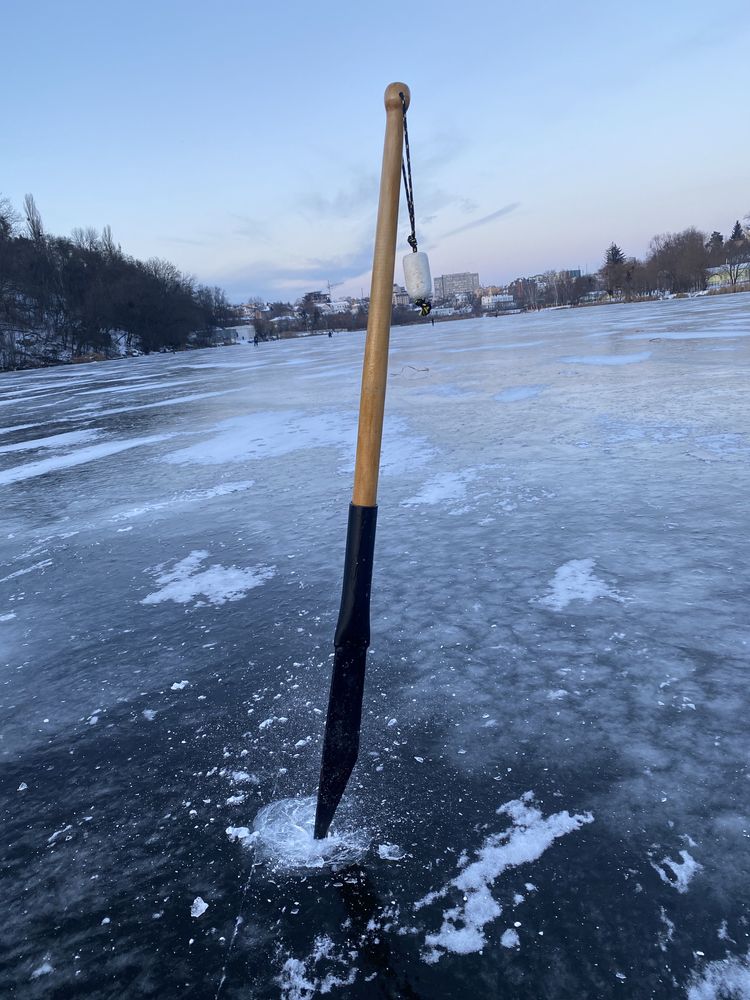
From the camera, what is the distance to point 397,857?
1.88m

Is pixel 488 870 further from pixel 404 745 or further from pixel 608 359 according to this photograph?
pixel 608 359

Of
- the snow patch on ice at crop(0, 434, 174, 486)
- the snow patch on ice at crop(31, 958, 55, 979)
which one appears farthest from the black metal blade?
the snow patch on ice at crop(0, 434, 174, 486)

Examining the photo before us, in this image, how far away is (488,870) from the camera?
5.97 ft

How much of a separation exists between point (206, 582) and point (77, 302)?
9709 cm

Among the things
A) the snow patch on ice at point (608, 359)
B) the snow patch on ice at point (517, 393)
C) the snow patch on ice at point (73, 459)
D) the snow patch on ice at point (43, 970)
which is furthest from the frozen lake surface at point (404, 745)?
the snow patch on ice at point (608, 359)

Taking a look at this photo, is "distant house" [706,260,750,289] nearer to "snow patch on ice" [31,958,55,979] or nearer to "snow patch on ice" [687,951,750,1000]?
"snow patch on ice" [687,951,750,1000]

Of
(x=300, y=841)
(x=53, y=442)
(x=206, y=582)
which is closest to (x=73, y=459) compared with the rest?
(x=53, y=442)

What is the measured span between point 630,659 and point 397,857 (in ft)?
5.00

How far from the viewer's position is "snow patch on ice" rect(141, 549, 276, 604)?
4.03m

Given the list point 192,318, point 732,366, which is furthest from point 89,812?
point 192,318

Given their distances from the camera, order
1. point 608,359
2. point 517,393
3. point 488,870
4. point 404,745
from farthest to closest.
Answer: point 608,359
point 517,393
point 404,745
point 488,870

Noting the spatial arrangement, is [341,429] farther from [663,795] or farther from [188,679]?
[663,795]

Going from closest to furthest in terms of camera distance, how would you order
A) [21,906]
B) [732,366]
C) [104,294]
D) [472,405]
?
[21,906], [472,405], [732,366], [104,294]

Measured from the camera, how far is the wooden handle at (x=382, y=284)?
66.5 inches
